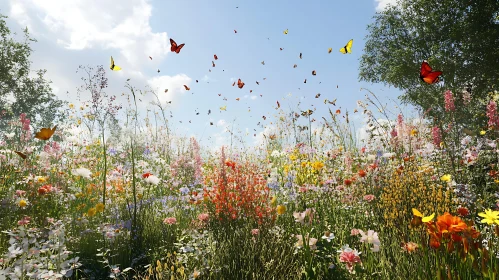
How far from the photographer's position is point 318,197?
4.70m

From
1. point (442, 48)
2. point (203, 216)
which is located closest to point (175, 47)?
point (203, 216)

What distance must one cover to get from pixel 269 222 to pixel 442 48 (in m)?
18.1

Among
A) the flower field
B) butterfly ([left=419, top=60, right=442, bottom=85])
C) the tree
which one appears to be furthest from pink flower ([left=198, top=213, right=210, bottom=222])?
the tree

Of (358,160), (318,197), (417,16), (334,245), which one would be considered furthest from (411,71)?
(334,245)

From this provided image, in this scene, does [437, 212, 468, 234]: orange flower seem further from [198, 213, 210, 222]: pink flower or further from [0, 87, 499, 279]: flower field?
[198, 213, 210, 222]: pink flower

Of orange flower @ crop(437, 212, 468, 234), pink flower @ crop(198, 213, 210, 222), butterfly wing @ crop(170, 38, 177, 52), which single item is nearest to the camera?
orange flower @ crop(437, 212, 468, 234)

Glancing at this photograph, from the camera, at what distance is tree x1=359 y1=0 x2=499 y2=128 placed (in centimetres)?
1677

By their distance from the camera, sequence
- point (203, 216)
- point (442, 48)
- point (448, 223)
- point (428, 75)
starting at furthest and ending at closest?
point (442, 48) < point (203, 216) < point (428, 75) < point (448, 223)

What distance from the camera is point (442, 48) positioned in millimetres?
18094

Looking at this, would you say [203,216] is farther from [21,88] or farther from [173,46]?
[21,88]

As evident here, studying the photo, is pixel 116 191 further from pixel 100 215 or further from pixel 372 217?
pixel 372 217

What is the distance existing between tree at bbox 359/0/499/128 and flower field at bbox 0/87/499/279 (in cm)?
1192

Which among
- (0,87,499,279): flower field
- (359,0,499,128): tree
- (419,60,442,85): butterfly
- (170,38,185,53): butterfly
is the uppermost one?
(359,0,499,128): tree

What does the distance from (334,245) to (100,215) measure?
9.83 feet
